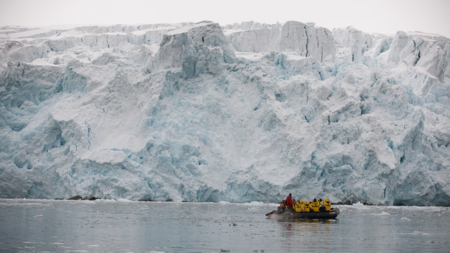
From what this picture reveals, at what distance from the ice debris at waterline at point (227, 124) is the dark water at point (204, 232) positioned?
5820 millimetres

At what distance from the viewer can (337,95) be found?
31172mm

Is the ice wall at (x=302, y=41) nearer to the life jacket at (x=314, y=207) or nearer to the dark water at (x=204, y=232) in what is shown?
the dark water at (x=204, y=232)

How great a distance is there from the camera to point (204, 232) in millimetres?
16141

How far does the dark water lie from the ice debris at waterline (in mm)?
5820

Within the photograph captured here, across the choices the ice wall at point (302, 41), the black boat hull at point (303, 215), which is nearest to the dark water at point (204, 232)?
the black boat hull at point (303, 215)

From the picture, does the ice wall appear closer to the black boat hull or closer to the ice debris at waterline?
the ice debris at waterline

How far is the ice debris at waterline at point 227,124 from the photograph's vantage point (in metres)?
29.2

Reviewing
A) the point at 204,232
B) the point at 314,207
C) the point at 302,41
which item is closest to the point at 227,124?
the point at 302,41

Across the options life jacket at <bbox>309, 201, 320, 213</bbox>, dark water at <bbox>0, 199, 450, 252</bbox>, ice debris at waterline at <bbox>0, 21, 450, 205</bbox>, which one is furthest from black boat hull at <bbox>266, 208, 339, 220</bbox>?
ice debris at waterline at <bbox>0, 21, 450, 205</bbox>

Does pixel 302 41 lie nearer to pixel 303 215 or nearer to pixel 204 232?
pixel 303 215

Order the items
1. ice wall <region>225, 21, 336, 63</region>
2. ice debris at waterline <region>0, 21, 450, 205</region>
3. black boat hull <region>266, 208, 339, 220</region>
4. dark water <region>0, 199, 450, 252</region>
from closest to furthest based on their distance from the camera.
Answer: dark water <region>0, 199, 450, 252</region>
black boat hull <region>266, 208, 339, 220</region>
ice debris at waterline <region>0, 21, 450, 205</region>
ice wall <region>225, 21, 336, 63</region>

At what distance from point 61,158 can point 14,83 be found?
5849mm

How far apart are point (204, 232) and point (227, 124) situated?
16.7m

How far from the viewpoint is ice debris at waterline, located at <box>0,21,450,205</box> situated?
29.2 meters
